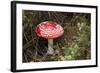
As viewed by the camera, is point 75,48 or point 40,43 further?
point 75,48

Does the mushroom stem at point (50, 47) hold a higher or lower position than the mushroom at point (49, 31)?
lower

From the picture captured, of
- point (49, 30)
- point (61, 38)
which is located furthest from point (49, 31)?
point (61, 38)

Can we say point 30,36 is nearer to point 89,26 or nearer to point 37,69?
point 37,69

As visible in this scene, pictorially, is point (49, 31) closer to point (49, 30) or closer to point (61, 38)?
point (49, 30)

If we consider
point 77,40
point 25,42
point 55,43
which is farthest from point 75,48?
point 25,42

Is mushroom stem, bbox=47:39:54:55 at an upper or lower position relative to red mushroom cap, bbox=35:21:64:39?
lower

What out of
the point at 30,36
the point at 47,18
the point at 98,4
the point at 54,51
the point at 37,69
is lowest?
the point at 37,69
